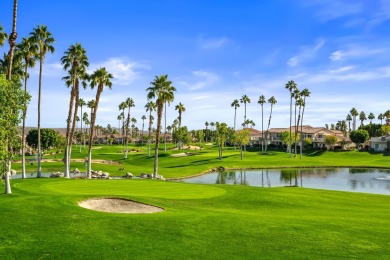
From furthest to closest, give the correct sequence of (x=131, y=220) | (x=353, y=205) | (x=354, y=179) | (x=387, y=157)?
(x=387, y=157)
(x=354, y=179)
(x=353, y=205)
(x=131, y=220)

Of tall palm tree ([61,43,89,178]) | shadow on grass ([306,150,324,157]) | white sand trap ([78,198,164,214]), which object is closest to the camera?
white sand trap ([78,198,164,214])

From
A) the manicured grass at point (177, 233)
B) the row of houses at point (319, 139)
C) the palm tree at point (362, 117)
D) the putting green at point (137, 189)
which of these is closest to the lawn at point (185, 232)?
the manicured grass at point (177, 233)

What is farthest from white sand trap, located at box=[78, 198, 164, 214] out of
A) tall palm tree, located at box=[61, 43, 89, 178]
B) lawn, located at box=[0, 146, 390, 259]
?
tall palm tree, located at box=[61, 43, 89, 178]

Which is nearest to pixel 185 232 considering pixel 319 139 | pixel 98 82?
pixel 98 82

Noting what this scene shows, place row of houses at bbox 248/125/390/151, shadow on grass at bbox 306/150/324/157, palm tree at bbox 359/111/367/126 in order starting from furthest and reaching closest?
palm tree at bbox 359/111/367/126 < row of houses at bbox 248/125/390/151 < shadow on grass at bbox 306/150/324/157

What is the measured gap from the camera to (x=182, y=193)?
114 feet

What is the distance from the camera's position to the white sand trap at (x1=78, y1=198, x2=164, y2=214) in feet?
83.2

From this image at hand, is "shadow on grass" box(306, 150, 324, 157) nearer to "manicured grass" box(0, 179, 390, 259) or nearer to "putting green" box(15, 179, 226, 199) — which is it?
"putting green" box(15, 179, 226, 199)

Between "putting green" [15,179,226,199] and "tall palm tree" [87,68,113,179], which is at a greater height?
"tall palm tree" [87,68,113,179]

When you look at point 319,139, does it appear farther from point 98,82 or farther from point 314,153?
point 98,82

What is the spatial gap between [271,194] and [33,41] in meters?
36.8

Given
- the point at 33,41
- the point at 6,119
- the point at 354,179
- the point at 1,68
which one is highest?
the point at 33,41

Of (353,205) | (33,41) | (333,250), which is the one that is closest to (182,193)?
(353,205)

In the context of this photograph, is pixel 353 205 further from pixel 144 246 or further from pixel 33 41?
pixel 33 41
